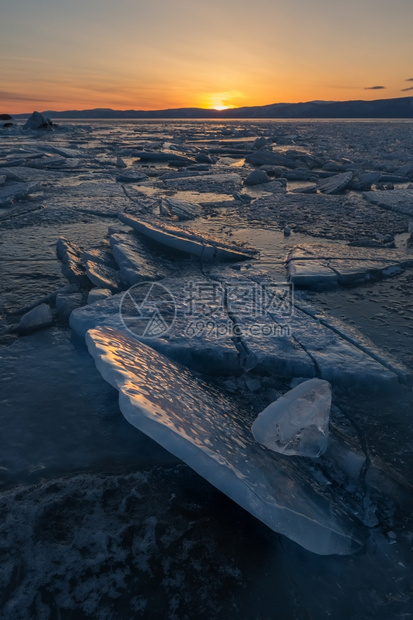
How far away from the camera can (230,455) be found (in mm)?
1188

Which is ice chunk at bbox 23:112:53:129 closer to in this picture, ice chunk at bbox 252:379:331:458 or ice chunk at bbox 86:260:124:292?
ice chunk at bbox 86:260:124:292

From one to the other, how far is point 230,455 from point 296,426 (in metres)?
0.30

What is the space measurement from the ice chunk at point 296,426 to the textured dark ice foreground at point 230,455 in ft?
0.15

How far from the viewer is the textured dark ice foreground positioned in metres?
1.05

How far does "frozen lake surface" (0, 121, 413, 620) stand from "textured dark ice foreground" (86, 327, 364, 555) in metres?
0.02

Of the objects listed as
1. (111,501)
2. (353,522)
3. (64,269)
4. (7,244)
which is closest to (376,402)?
(353,522)

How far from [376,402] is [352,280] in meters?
1.44

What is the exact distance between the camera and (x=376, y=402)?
167 centimetres

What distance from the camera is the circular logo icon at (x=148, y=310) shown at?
210cm

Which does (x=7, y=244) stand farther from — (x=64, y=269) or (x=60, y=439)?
(x=60, y=439)

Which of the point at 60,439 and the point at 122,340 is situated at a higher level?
the point at 122,340

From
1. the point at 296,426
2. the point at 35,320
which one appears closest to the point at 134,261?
the point at 35,320

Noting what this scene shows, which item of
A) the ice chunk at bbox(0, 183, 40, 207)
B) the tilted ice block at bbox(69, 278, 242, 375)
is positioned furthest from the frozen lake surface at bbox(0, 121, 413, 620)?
the ice chunk at bbox(0, 183, 40, 207)

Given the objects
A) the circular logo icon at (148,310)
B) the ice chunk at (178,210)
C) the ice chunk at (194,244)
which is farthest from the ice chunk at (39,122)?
the circular logo icon at (148,310)
